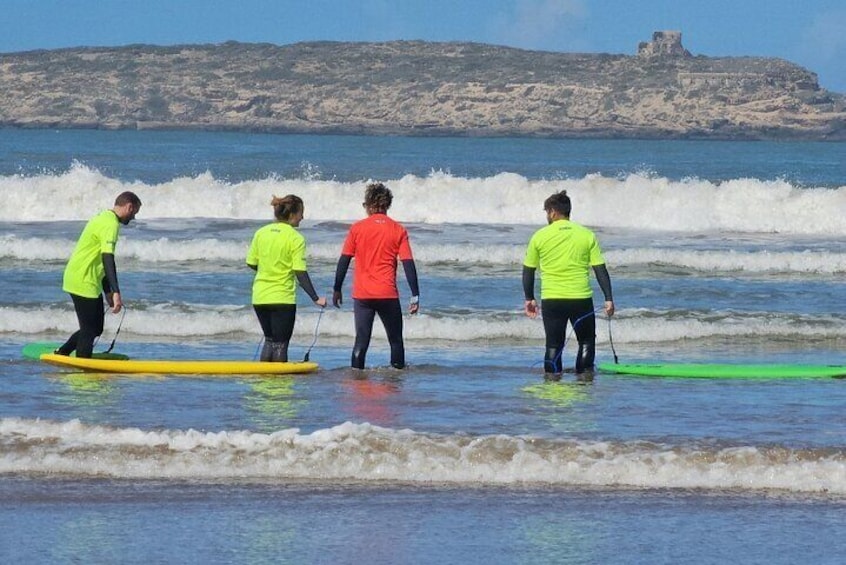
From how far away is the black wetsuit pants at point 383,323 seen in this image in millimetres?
11992

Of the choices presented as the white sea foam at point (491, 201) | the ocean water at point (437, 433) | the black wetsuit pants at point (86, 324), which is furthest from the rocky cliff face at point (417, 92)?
the black wetsuit pants at point (86, 324)

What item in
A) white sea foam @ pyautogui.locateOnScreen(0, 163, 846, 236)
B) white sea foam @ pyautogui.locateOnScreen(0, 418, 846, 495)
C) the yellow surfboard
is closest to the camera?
white sea foam @ pyautogui.locateOnScreen(0, 418, 846, 495)

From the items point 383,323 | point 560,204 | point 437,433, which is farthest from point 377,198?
point 437,433

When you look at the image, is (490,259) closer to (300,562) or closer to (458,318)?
(458,318)

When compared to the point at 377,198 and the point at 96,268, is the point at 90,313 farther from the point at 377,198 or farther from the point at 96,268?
the point at 377,198

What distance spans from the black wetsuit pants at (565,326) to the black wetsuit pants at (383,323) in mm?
1156

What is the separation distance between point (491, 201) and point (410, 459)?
27.4 metres

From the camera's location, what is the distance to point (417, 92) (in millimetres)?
175250

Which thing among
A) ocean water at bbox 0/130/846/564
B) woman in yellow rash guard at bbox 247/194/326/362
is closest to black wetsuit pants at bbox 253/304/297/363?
woman in yellow rash guard at bbox 247/194/326/362

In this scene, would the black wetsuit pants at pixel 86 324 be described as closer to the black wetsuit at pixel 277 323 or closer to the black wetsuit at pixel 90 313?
the black wetsuit at pixel 90 313

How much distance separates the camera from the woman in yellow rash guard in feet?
38.3

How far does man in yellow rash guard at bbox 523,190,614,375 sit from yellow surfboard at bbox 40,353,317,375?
1.92m

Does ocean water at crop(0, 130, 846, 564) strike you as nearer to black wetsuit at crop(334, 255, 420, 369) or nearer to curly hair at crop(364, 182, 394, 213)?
black wetsuit at crop(334, 255, 420, 369)

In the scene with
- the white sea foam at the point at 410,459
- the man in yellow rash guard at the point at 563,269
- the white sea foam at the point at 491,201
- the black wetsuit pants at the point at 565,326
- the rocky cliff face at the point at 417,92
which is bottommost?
the white sea foam at the point at 410,459
